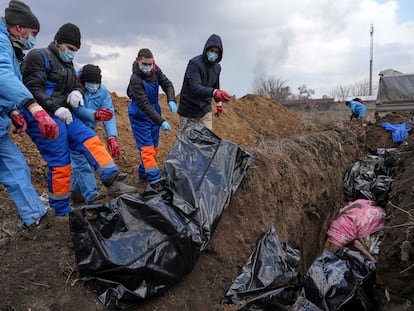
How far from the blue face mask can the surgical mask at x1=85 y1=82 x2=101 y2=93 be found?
83 centimetres

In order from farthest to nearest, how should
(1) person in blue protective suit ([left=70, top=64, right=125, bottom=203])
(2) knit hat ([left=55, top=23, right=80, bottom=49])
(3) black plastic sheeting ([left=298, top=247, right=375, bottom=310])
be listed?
(1) person in blue protective suit ([left=70, top=64, right=125, bottom=203]) → (2) knit hat ([left=55, top=23, right=80, bottom=49]) → (3) black plastic sheeting ([left=298, top=247, right=375, bottom=310])

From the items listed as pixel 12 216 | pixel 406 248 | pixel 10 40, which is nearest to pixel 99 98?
pixel 10 40

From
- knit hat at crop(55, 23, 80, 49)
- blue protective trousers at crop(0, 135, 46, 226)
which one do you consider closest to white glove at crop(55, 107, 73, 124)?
blue protective trousers at crop(0, 135, 46, 226)

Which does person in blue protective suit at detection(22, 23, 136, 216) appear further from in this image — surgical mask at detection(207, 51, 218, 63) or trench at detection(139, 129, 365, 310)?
surgical mask at detection(207, 51, 218, 63)

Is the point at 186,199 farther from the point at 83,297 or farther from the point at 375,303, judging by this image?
the point at 375,303

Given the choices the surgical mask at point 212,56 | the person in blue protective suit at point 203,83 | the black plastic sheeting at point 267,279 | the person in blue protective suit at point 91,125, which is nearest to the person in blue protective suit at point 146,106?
the person in blue protective suit at point 203,83

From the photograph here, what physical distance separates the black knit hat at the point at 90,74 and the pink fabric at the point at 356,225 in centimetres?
307

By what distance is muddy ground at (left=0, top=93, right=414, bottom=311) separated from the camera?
2.31 m

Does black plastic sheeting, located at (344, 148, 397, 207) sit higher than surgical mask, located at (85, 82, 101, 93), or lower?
lower

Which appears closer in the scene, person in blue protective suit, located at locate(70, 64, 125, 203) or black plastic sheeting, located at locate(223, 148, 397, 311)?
black plastic sheeting, located at locate(223, 148, 397, 311)

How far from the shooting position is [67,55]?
326cm

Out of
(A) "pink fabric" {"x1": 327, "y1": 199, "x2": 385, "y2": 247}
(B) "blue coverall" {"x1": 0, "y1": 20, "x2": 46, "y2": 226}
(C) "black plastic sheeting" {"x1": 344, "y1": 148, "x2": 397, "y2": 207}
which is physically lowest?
(A) "pink fabric" {"x1": 327, "y1": 199, "x2": 385, "y2": 247}

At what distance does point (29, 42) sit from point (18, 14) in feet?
0.79

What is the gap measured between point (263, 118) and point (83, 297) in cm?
1136
